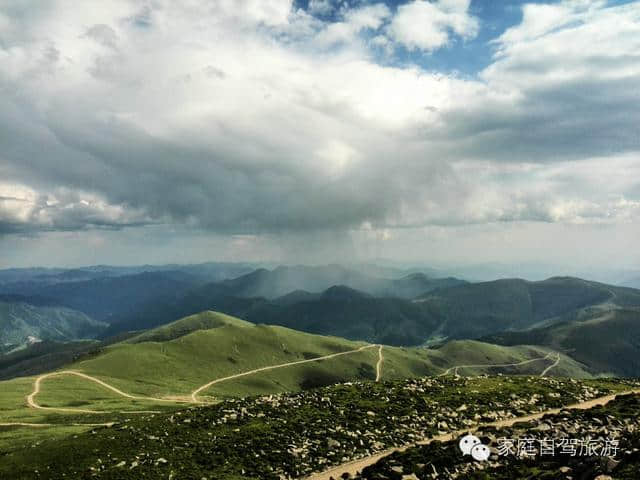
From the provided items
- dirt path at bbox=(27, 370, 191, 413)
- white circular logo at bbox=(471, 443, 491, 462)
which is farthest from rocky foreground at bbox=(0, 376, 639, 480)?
dirt path at bbox=(27, 370, 191, 413)

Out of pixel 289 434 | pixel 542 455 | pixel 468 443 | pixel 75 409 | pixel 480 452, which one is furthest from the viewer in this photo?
pixel 75 409

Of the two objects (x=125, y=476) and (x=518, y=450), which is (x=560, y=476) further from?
(x=125, y=476)

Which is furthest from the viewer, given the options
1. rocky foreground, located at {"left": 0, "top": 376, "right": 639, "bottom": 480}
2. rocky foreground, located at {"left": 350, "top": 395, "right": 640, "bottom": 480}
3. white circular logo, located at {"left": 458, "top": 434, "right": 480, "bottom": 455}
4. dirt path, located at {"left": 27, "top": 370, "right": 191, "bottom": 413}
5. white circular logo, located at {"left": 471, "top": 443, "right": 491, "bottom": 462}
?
dirt path, located at {"left": 27, "top": 370, "right": 191, "bottom": 413}

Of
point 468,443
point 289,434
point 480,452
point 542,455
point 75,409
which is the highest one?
point 542,455

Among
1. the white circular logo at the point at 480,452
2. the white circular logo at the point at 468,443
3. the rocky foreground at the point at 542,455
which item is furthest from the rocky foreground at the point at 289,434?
the white circular logo at the point at 468,443

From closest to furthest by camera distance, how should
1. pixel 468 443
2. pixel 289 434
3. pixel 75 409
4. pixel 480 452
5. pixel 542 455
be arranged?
pixel 542 455, pixel 480 452, pixel 468 443, pixel 289 434, pixel 75 409

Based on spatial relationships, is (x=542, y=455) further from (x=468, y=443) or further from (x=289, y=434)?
(x=289, y=434)

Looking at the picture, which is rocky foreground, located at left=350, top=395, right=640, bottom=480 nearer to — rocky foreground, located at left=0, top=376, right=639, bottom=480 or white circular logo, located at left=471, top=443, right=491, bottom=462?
rocky foreground, located at left=0, top=376, right=639, bottom=480

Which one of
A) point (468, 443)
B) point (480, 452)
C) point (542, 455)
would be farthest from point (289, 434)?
point (542, 455)

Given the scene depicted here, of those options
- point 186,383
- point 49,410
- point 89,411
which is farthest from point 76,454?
point 186,383
